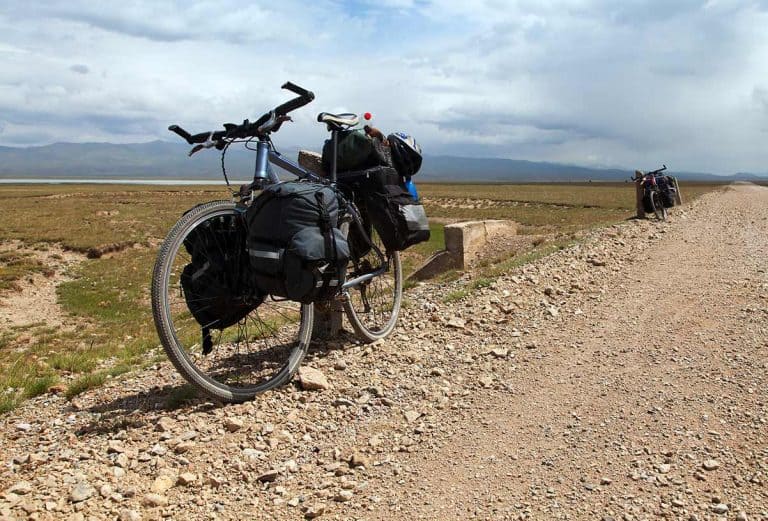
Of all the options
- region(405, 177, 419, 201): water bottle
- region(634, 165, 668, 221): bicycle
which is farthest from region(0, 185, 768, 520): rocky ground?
region(634, 165, 668, 221): bicycle

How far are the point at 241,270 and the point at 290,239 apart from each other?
0.70m

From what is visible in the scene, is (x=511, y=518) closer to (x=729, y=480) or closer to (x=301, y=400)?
(x=729, y=480)

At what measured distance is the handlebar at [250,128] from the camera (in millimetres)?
5012

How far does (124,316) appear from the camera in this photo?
1953 centimetres

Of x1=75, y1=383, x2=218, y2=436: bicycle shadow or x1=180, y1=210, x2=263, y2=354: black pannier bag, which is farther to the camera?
x1=180, y1=210, x2=263, y2=354: black pannier bag

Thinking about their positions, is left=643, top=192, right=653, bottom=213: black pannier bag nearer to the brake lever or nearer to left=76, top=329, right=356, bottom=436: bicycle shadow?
left=76, top=329, right=356, bottom=436: bicycle shadow

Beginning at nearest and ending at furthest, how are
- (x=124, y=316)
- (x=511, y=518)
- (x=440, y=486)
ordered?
(x=511, y=518)
(x=440, y=486)
(x=124, y=316)

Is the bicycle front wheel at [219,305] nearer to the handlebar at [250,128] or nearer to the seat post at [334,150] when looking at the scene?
the handlebar at [250,128]

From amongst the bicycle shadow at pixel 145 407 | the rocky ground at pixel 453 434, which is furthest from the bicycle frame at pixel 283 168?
the bicycle shadow at pixel 145 407

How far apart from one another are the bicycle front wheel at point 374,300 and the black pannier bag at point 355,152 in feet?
3.30

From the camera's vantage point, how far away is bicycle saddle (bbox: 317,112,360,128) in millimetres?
5855

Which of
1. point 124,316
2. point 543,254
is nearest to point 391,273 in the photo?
point 543,254

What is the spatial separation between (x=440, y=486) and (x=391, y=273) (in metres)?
4.11

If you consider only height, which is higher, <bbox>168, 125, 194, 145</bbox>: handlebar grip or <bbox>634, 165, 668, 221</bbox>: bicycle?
<bbox>168, 125, 194, 145</bbox>: handlebar grip
